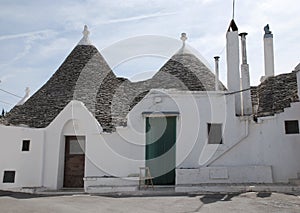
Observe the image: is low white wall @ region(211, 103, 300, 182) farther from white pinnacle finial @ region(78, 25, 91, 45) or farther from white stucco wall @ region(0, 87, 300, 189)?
white pinnacle finial @ region(78, 25, 91, 45)

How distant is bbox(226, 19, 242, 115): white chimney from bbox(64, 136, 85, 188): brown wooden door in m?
6.64

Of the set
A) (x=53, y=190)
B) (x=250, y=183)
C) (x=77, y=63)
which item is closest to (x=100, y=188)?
(x=53, y=190)

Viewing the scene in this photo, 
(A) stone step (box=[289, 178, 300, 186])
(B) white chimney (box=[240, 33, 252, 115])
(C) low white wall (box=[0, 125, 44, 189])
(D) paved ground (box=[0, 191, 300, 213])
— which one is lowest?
(D) paved ground (box=[0, 191, 300, 213])

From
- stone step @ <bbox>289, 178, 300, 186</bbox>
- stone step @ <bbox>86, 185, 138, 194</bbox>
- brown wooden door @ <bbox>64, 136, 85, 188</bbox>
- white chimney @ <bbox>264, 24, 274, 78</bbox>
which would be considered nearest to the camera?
stone step @ <bbox>289, 178, 300, 186</bbox>

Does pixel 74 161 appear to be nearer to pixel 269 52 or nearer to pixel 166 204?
pixel 166 204

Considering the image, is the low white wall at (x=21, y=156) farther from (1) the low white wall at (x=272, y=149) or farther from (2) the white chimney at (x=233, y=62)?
(2) the white chimney at (x=233, y=62)

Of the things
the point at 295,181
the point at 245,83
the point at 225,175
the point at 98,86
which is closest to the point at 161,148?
the point at 225,175

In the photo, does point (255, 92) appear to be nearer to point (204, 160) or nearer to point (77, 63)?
point (204, 160)

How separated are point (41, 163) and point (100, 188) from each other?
10.9 feet

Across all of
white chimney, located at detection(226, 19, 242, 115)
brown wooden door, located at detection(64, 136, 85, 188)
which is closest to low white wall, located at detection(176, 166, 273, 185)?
white chimney, located at detection(226, 19, 242, 115)

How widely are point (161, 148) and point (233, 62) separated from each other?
4747 millimetres

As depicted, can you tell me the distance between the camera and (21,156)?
49.1 ft

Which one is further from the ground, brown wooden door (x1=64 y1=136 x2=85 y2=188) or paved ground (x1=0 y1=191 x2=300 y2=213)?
brown wooden door (x1=64 y1=136 x2=85 y2=188)

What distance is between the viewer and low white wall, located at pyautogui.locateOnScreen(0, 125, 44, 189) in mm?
14576
